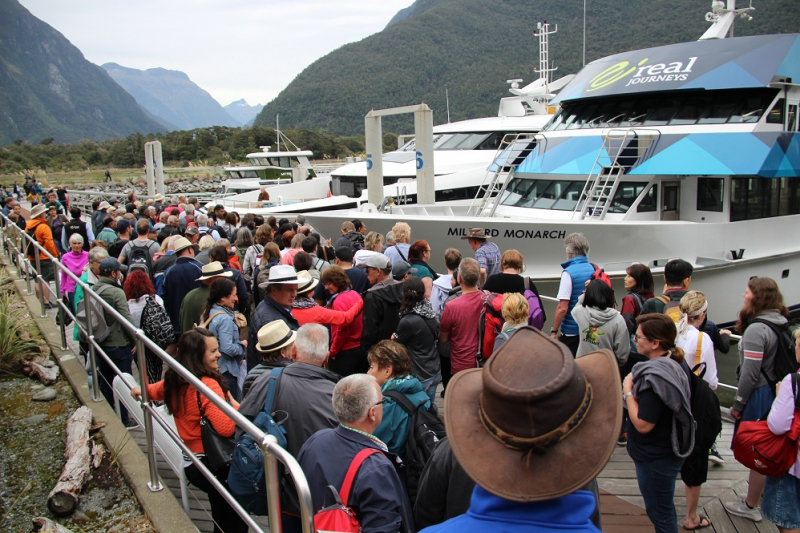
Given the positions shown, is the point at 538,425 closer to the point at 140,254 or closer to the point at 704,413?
the point at 704,413

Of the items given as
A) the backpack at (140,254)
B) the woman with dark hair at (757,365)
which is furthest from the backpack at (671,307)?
the backpack at (140,254)

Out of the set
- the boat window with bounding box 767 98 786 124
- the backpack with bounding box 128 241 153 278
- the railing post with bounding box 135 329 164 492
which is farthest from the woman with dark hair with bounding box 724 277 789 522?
the boat window with bounding box 767 98 786 124

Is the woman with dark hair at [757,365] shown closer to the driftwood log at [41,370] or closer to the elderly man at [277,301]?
the elderly man at [277,301]

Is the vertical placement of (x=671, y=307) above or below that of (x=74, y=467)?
above

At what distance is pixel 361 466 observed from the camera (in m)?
2.56

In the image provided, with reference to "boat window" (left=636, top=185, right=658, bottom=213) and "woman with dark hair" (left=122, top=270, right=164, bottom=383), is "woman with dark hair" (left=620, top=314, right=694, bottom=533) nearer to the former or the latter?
"woman with dark hair" (left=122, top=270, right=164, bottom=383)

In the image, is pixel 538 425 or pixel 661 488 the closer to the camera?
pixel 538 425

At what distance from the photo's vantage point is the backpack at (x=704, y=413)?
3.65 m

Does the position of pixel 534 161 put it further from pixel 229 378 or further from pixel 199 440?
pixel 199 440

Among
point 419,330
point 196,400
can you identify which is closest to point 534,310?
point 419,330

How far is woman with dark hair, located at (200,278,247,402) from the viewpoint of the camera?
15.4 feet

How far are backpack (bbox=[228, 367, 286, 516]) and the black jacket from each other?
78.7 inches

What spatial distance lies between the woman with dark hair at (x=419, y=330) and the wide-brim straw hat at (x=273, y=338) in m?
1.13

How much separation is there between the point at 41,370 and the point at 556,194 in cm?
855
